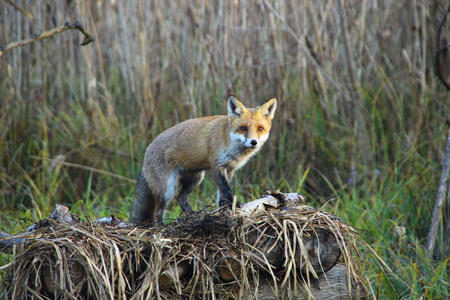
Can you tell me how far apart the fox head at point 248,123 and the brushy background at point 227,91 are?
1358 millimetres

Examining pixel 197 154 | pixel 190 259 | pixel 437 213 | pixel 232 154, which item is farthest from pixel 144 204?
pixel 437 213

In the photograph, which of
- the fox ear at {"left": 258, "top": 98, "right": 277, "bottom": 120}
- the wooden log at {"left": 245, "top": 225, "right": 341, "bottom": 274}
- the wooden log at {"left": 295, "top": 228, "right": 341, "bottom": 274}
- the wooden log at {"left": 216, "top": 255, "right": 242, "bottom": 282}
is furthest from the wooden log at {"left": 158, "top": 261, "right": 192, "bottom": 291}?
the fox ear at {"left": 258, "top": 98, "right": 277, "bottom": 120}

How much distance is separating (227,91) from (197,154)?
6.02 feet

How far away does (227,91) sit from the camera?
6.14 meters

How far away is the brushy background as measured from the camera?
584cm

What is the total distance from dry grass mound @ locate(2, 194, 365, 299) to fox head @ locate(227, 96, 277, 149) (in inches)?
42.7

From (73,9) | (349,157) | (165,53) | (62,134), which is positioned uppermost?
(73,9)

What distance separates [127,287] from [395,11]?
17.8 ft

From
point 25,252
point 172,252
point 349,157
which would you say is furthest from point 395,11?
point 25,252

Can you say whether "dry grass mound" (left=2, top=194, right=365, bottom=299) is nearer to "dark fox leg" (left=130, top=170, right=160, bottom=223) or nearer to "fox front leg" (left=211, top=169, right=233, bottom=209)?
"fox front leg" (left=211, top=169, right=233, bottom=209)

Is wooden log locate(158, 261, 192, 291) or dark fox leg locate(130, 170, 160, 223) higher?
wooden log locate(158, 261, 192, 291)

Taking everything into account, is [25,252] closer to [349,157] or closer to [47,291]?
[47,291]

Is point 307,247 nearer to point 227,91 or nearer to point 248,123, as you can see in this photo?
point 248,123

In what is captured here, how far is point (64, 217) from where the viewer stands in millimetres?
3404
